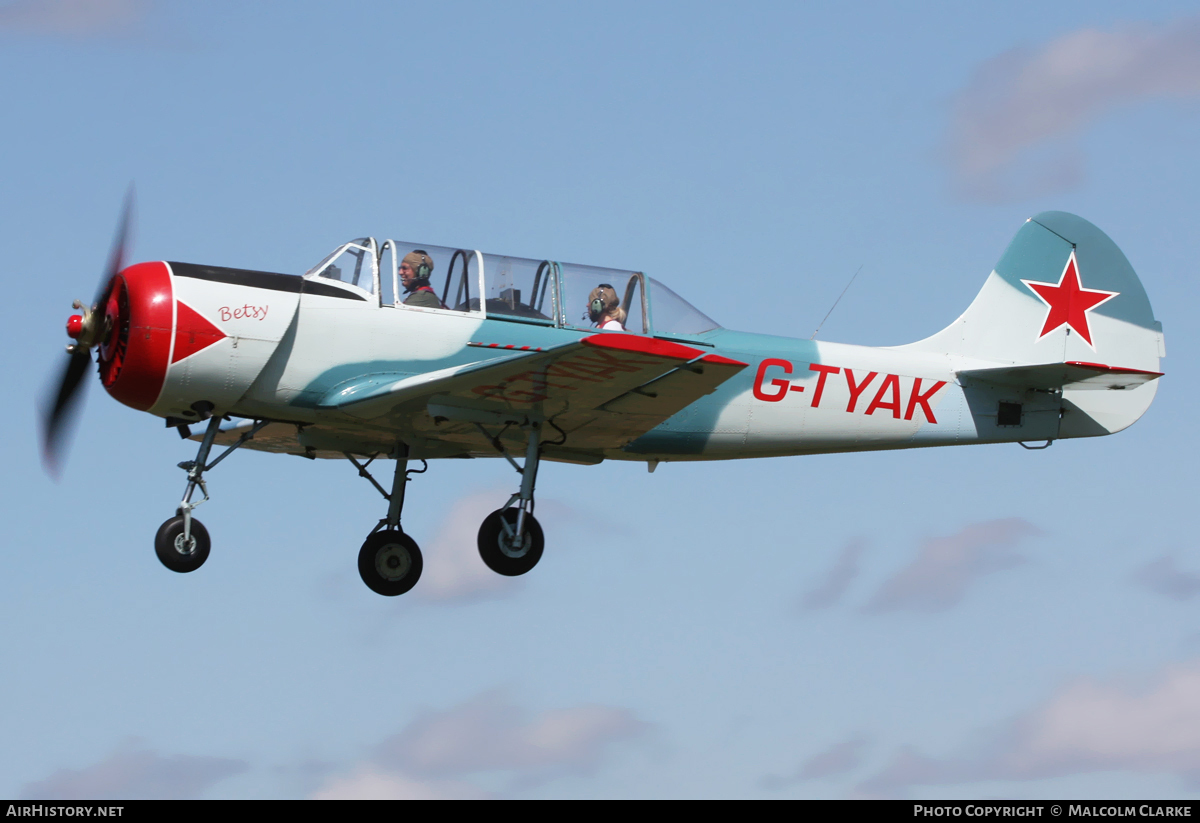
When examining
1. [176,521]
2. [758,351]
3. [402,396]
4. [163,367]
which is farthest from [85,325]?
[758,351]

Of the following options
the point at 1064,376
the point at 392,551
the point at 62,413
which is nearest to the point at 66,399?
the point at 62,413

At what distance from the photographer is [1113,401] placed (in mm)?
15516

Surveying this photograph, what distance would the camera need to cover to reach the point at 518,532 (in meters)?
13.1

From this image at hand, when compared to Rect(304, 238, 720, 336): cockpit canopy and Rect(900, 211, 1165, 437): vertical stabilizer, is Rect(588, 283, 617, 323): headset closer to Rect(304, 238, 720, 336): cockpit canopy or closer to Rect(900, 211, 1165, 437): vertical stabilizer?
Rect(304, 238, 720, 336): cockpit canopy

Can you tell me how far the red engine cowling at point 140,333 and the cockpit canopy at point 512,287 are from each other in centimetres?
131

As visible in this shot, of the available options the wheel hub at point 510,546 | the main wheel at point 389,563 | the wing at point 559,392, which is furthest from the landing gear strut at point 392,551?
the wheel hub at point 510,546

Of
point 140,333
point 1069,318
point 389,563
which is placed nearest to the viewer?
point 140,333

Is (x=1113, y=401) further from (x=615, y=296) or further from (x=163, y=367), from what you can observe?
(x=163, y=367)

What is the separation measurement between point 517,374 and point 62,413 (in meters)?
4.08

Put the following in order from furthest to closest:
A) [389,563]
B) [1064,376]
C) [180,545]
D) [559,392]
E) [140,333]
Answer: [1064,376]
[389,563]
[559,392]
[180,545]
[140,333]

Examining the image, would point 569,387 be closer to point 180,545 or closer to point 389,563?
point 389,563

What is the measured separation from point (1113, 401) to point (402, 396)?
24.2ft

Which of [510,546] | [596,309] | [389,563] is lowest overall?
[389,563]

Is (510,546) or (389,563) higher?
(510,546)
